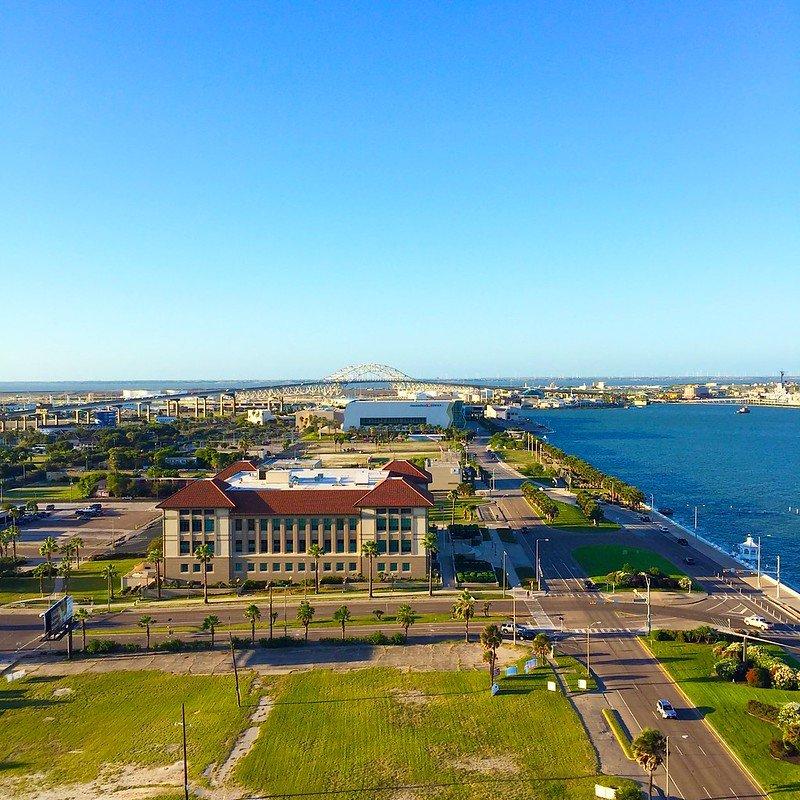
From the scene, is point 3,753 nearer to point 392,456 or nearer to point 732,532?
point 732,532

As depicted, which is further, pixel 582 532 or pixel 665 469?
pixel 665 469

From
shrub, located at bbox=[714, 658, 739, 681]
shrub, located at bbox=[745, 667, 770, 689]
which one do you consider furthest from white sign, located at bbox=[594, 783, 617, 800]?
shrub, located at bbox=[745, 667, 770, 689]

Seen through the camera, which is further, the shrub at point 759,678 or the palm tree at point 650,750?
the shrub at point 759,678

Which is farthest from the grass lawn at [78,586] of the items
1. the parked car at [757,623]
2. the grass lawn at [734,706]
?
the parked car at [757,623]

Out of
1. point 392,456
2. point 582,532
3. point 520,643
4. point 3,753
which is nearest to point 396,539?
point 520,643

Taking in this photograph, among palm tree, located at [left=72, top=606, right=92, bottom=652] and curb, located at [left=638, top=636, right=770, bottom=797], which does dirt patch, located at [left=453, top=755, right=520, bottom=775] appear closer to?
curb, located at [left=638, top=636, right=770, bottom=797]

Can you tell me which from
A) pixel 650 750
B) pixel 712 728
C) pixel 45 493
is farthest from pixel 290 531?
pixel 45 493

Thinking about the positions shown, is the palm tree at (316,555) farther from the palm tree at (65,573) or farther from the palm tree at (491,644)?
the palm tree at (491,644)
